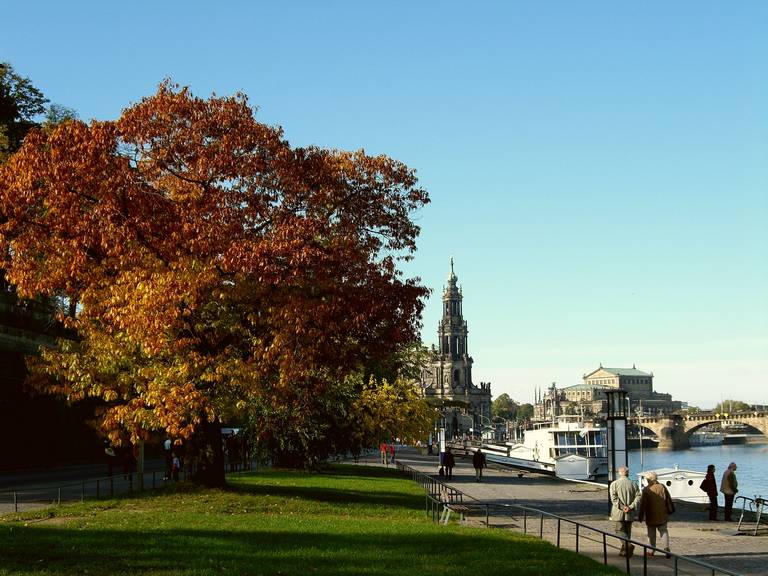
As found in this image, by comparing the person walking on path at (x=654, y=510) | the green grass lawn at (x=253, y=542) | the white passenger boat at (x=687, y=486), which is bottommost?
the white passenger boat at (x=687, y=486)

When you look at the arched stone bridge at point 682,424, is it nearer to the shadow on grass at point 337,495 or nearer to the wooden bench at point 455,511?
the shadow on grass at point 337,495

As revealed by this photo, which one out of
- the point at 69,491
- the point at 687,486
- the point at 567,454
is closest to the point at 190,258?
the point at 69,491

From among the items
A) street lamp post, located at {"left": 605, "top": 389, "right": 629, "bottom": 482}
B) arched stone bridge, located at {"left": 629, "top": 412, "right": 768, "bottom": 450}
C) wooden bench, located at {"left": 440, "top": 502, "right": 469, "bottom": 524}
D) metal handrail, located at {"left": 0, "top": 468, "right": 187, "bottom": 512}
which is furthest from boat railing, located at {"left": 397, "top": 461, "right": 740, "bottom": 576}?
arched stone bridge, located at {"left": 629, "top": 412, "right": 768, "bottom": 450}

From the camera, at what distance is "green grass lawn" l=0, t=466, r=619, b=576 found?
1523 centimetres

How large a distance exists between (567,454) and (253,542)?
56.4 metres

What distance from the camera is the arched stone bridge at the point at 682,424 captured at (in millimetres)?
179375

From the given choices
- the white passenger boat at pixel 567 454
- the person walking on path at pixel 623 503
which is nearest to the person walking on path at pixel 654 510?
the person walking on path at pixel 623 503

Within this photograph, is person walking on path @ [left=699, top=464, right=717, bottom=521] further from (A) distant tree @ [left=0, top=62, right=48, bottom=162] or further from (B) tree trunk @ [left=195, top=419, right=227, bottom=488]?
(A) distant tree @ [left=0, top=62, right=48, bottom=162]

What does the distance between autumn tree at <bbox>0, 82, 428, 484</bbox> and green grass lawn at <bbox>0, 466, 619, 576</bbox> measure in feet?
9.19

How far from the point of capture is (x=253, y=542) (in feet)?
58.8

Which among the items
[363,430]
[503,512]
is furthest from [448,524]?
[363,430]

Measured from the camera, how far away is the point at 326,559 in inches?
639

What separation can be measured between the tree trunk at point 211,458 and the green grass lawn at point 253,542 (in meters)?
1.29

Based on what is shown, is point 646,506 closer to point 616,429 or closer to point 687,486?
point 616,429
